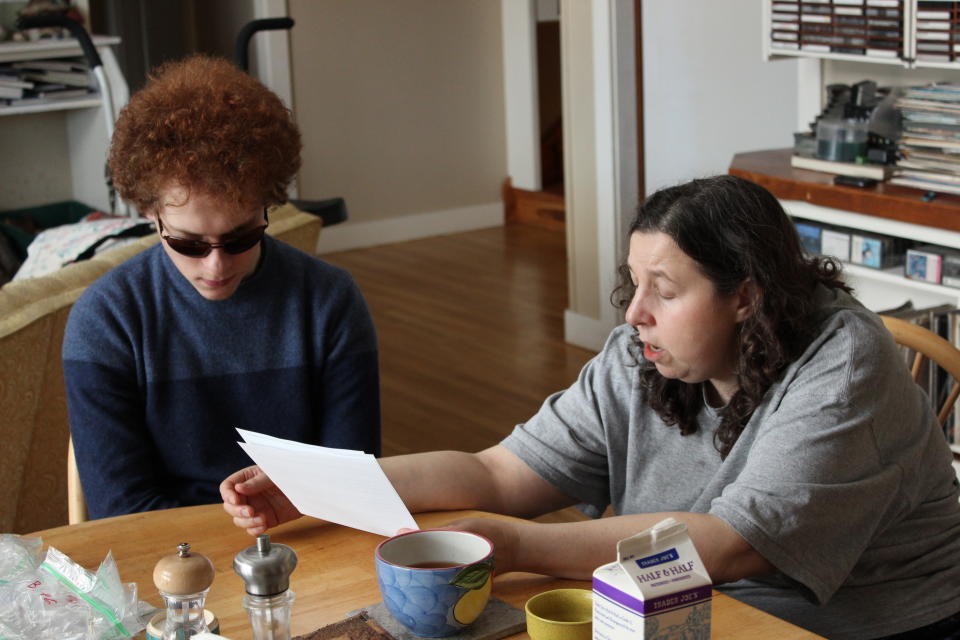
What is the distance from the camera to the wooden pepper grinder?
3.29ft

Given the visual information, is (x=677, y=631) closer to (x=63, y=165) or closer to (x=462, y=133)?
(x=63, y=165)

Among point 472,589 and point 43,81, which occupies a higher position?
point 43,81

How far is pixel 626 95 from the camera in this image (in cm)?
427

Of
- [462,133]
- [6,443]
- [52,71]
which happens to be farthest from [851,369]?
[462,133]

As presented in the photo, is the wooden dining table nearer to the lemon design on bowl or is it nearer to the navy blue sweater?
the lemon design on bowl

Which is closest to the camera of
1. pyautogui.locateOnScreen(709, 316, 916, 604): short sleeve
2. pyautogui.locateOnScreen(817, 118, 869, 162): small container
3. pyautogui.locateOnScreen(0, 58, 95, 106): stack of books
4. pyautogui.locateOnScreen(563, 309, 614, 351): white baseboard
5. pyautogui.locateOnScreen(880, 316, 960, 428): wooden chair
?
pyautogui.locateOnScreen(709, 316, 916, 604): short sleeve

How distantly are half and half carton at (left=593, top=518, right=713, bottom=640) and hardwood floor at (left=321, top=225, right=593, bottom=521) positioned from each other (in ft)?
7.12

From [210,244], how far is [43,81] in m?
3.19

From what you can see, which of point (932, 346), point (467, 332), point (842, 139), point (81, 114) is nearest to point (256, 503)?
point (932, 346)

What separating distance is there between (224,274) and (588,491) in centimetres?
59

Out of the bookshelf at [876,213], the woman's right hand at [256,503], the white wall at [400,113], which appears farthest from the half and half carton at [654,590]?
the white wall at [400,113]

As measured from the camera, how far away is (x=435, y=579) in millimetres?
1075

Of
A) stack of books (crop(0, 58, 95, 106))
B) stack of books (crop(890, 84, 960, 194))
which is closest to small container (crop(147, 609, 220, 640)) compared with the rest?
stack of books (crop(890, 84, 960, 194))

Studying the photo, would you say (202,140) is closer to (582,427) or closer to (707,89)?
(582,427)
